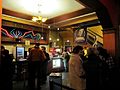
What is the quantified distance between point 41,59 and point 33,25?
3.53m

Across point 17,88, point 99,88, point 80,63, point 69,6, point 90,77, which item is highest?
point 69,6

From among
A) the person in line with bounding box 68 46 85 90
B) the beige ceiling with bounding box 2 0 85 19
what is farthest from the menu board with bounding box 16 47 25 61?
the person in line with bounding box 68 46 85 90

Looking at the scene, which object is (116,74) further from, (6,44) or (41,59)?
(6,44)

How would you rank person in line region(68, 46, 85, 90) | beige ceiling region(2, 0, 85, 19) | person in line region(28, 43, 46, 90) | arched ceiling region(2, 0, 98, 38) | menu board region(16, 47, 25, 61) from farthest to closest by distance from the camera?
menu board region(16, 47, 25, 61) → arched ceiling region(2, 0, 98, 38) → beige ceiling region(2, 0, 85, 19) → person in line region(28, 43, 46, 90) → person in line region(68, 46, 85, 90)

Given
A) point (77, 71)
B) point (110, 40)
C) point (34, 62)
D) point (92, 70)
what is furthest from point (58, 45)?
point (77, 71)

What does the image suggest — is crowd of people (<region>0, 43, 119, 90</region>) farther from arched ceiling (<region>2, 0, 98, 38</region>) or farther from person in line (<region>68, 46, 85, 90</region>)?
arched ceiling (<region>2, 0, 98, 38</region>)

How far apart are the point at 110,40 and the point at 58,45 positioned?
6.96 metres

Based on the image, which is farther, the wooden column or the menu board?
the menu board

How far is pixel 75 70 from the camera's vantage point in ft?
10.2

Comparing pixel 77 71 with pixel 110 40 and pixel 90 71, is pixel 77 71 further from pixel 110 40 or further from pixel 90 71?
pixel 110 40

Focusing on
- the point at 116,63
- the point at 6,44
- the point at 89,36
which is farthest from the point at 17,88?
the point at 89,36

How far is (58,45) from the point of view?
38.2 feet

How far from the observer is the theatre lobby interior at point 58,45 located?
341 cm

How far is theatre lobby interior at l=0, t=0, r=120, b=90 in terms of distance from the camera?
11.2ft
